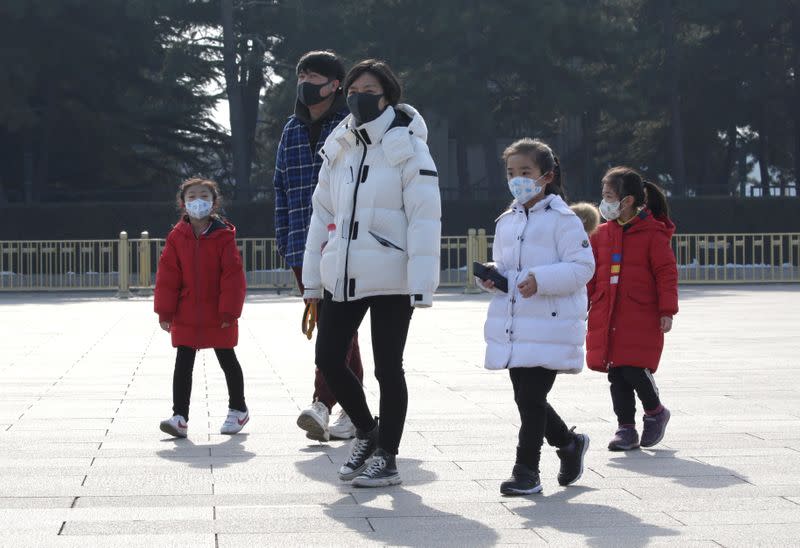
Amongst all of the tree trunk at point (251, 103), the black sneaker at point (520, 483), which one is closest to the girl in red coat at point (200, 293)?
the black sneaker at point (520, 483)

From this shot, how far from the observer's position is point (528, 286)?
216 inches

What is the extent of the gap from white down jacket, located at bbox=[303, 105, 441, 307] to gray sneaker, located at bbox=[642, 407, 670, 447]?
66.6 inches

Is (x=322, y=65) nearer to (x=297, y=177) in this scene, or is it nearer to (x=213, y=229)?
(x=297, y=177)

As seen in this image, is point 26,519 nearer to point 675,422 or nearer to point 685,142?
point 675,422

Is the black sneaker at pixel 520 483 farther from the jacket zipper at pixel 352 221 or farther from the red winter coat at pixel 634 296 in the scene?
the red winter coat at pixel 634 296

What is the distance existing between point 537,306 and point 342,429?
1.97 metres

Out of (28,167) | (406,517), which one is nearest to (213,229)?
(406,517)

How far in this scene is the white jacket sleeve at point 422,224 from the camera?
565cm

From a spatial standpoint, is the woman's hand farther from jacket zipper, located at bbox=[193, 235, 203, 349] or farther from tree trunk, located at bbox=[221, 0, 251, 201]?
tree trunk, located at bbox=[221, 0, 251, 201]

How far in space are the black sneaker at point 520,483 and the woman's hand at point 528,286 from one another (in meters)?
0.65

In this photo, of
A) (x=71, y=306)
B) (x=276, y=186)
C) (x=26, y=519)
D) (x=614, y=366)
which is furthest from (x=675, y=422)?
(x=71, y=306)

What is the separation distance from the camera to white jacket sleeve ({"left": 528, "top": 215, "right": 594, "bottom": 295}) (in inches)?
217

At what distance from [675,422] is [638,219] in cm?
128

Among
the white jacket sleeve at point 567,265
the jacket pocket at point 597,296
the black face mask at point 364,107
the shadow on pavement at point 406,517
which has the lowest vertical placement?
the shadow on pavement at point 406,517
